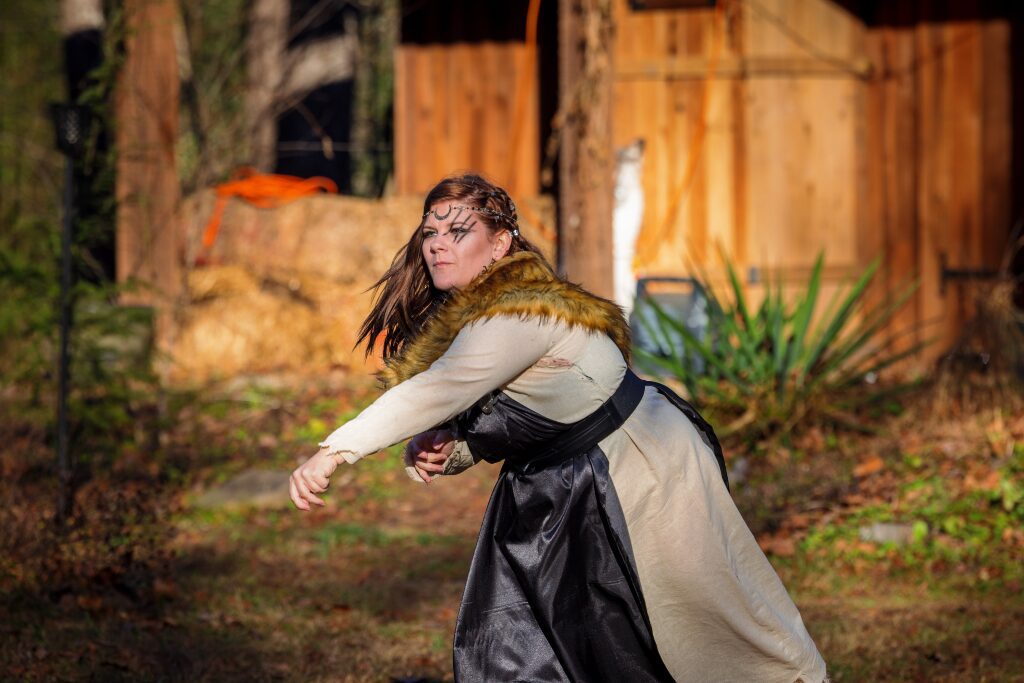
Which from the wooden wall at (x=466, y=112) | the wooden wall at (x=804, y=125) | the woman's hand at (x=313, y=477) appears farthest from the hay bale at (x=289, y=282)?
the woman's hand at (x=313, y=477)

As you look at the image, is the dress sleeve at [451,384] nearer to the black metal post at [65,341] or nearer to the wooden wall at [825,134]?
the black metal post at [65,341]

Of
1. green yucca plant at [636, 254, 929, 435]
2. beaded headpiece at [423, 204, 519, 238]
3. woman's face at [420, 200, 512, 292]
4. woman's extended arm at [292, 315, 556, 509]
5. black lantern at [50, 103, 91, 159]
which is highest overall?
black lantern at [50, 103, 91, 159]

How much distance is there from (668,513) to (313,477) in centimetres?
87

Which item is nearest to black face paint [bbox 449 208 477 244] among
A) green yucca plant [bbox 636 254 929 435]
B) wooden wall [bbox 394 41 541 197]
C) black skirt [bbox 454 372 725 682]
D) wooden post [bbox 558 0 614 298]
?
black skirt [bbox 454 372 725 682]

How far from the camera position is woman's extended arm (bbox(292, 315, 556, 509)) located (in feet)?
9.53

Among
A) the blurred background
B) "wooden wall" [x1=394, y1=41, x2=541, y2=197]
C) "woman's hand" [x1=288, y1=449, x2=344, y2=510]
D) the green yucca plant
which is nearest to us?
"woman's hand" [x1=288, y1=449, x2=344, y2=510]

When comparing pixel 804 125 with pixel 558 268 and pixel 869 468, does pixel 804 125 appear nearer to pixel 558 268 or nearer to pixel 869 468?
pixel 558 268

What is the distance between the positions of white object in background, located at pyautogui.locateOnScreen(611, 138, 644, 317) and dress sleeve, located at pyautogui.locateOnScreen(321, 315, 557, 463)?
666cm

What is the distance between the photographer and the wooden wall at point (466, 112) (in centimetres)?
1142

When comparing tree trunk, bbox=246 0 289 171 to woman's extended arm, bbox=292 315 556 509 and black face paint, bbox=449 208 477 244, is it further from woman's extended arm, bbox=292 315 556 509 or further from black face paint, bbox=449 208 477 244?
woman's extended arm, bbox=292 315 556 509

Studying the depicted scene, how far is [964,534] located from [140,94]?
6760 millimetres

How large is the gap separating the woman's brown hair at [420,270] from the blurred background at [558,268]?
1.89 metres

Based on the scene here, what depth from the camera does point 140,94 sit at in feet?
Result: 32.9

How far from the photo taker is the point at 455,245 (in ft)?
11.0
